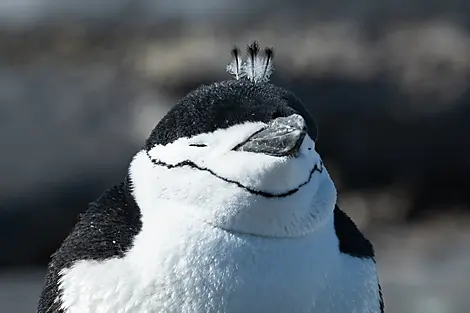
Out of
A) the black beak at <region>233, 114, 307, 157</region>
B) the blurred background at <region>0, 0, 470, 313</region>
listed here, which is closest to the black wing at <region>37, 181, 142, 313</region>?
the black beak at <region>233, 114, 307, 157</region>

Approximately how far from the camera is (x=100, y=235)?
3.30ft

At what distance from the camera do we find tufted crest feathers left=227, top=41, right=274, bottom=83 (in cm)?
109

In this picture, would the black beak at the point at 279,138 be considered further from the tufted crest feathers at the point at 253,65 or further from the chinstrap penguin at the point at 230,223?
the tufted crest feathers at the point at 253,65

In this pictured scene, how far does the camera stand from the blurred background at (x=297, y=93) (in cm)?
383

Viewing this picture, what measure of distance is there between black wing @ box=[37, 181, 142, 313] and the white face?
5 cm

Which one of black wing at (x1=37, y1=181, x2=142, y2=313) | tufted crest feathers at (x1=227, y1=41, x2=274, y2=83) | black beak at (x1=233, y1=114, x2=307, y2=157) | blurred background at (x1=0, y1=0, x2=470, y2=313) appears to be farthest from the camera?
blurred background at (x1=0, y1=0, x2=470, y2=313)

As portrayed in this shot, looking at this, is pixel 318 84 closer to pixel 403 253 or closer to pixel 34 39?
pixel 403 253

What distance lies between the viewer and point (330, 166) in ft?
13.7

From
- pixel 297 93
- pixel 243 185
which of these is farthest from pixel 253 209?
pixel 297 93

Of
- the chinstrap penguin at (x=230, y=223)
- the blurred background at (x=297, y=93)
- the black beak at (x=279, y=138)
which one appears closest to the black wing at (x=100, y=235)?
the chinstrap penguin at (x=230, y=223)

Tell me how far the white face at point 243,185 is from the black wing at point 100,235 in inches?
2.0

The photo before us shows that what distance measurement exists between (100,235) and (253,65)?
0.90ft

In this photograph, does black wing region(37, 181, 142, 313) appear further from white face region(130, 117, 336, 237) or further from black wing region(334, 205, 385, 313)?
black wing region(334, 205, 385, 313)

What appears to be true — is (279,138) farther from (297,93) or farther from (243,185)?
(297,93)
